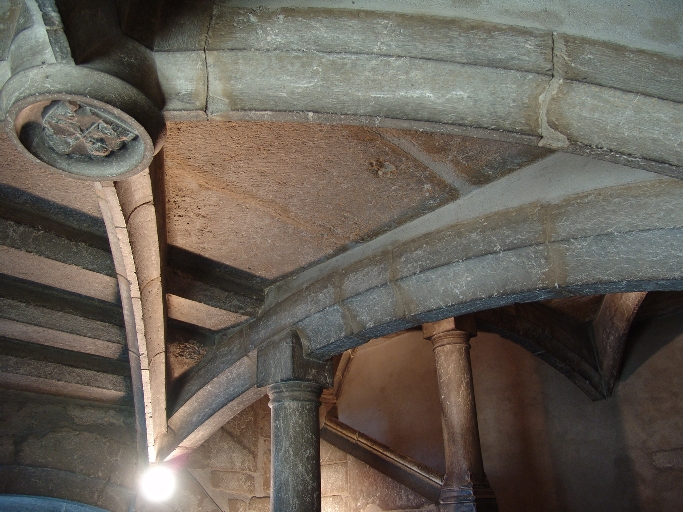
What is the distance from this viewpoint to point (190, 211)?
8.98ft

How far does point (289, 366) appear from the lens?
9.91ft

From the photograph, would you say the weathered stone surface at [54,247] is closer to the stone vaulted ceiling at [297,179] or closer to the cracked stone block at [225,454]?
the stone vaulted ceiling at [297,179]

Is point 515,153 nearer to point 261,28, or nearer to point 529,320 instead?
point 261,28

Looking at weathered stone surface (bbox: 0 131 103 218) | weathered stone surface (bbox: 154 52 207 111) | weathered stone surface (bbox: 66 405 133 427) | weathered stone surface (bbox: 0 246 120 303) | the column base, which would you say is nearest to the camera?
weathered stone surface (bbox: 154 52 207 111)

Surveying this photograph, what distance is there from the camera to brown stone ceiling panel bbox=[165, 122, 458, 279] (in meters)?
2.28

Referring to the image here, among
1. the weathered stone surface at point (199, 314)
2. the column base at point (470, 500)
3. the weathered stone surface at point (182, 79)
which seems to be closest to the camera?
the weathered stone surface at point (182, 79)

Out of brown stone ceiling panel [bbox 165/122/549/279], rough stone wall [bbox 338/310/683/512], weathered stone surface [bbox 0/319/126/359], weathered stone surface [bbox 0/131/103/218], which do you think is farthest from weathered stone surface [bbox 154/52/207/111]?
rough stone wall [bbox 338/310/683/512]

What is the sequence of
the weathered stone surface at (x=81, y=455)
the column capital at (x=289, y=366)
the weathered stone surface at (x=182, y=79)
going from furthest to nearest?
the weathered stone surface at (x=81, y=455), the column capital at (x=289, y=366), the weathered stone surface at (x=182, y=79)

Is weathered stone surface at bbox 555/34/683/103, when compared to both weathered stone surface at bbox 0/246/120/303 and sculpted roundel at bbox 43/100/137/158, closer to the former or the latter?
sculpted roundel at bbox 43/100/137/158

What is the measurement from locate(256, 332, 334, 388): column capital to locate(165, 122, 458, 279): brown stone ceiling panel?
447 mm

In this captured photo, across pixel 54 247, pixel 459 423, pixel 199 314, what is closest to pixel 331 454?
pixel 459 423

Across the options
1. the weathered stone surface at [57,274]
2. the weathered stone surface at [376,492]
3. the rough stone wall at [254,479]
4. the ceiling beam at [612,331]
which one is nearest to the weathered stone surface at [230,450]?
the rough stone wall at [254,479]

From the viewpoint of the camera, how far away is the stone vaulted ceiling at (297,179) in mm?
1565

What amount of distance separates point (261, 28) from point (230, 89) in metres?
0.19
